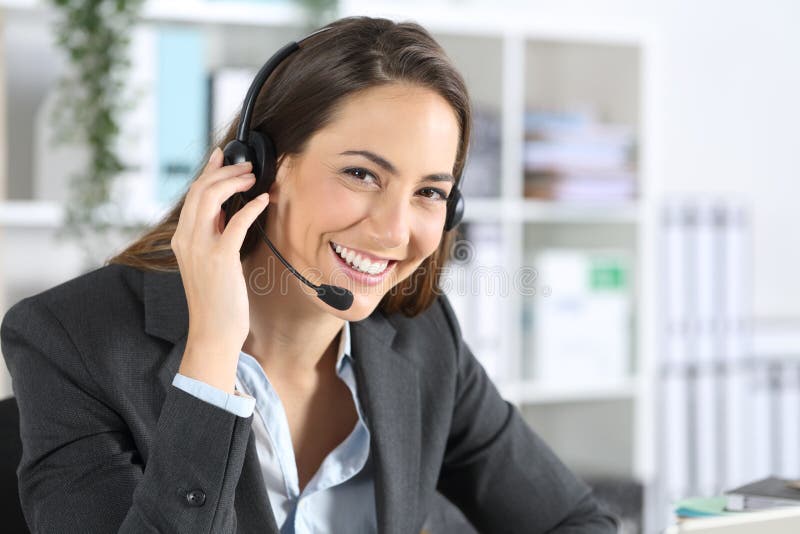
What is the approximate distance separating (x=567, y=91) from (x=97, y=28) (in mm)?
1446

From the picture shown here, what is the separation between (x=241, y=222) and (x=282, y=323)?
0.71 ft

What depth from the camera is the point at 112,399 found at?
104 cm

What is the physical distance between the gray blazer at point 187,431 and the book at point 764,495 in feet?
0.73

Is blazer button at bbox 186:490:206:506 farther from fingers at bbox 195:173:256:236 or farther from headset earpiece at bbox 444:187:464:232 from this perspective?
headset earpiece at bbox 444:187:464:232

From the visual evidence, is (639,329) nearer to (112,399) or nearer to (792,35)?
(792,35)

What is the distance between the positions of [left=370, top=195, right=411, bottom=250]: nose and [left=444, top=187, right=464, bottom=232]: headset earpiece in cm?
13

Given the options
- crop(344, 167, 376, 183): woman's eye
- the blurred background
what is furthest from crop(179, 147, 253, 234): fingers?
the blurred background

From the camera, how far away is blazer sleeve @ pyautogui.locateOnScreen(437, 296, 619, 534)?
129 cm

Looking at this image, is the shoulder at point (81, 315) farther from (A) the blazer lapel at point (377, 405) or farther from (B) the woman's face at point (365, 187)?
(B) the woman's face at point (365, 187)

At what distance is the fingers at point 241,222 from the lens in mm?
1020

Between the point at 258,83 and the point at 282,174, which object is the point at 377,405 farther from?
the point at 258,83

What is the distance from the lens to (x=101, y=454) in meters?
1.02

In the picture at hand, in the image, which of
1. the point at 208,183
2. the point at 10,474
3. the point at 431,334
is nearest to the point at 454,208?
the point at 431,334

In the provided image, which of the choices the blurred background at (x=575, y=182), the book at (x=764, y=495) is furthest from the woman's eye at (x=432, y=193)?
the blurred background at (x=575, y=182)
